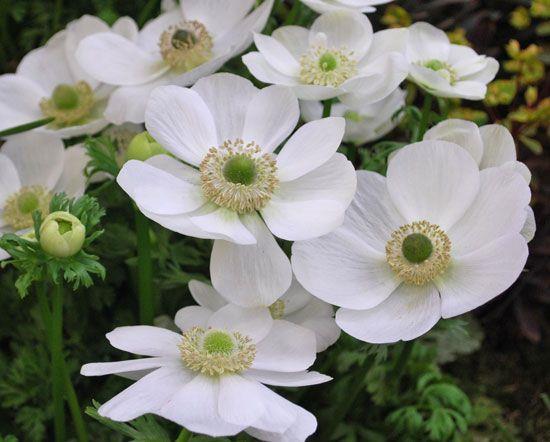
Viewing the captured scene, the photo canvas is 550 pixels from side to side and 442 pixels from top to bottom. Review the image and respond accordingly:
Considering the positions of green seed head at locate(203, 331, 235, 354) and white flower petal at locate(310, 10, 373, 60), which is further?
white flower petal at locate(310, 10, 373, 60)

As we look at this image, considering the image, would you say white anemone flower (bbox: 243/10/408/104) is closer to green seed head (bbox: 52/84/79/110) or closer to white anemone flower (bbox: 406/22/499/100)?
white anemone flower (bbox: 406/22/499/100)

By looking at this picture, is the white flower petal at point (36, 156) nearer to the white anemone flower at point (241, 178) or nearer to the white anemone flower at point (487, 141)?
the white anemone flower at point (241, 178)

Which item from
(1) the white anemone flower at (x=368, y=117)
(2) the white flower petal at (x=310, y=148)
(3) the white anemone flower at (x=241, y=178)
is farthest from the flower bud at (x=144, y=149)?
(1) the white anemone flower at (x=368, y=117)

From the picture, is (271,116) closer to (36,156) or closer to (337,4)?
(337,4)

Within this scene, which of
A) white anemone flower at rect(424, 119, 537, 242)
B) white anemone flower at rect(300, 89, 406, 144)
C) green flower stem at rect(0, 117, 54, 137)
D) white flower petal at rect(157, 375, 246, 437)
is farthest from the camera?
white anemone flower at rect(300, 89, 406, 144)

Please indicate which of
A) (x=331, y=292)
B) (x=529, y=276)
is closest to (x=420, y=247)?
(x=331, y=292)

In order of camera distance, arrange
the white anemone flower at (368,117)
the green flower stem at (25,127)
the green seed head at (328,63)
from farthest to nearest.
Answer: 1. the white anemone flower at (368,117)
2. the green flower stem at (25,127)
3. the green seed head at (328,63)

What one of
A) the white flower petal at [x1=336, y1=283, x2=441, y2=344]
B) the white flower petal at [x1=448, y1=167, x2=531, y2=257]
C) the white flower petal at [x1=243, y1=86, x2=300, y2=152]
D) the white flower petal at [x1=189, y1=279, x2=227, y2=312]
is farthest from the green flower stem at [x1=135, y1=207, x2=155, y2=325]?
the white flower petal at [x1=448, y1=167, x2=531, y2=257]

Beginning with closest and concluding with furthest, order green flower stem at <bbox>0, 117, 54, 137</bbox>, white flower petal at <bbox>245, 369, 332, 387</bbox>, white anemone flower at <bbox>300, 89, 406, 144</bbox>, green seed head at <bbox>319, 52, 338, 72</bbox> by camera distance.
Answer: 1. white flower petal at <bbox>245, 369, 332, 387</bbox>
2. green seed head at <bbox>319, 52, 338, 72</bbox>
3. green flower stem at <bbox>0, 117, 54, 137</bbox>
4. white anemone flower at <bbox>300, 89, 406, 144</bbox>
